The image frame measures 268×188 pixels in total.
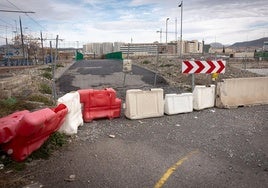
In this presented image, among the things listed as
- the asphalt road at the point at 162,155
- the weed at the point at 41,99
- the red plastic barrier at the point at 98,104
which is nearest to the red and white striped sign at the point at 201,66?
the asphalt road at the point at 162,155

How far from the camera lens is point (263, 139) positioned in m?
7.52

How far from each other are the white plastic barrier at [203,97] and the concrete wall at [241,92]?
0.23 m

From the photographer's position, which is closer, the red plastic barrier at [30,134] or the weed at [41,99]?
the red plastic barrier at [30,134]

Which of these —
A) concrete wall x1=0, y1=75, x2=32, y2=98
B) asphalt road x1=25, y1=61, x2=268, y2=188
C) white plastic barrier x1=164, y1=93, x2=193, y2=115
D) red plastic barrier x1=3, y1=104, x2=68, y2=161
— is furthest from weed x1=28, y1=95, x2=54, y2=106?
red plastic barrier x1=3, y1=104, x2=68, y2=161

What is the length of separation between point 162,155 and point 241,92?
20.2 ft

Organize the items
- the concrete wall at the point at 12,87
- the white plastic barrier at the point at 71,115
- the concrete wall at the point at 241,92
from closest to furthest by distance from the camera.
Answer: the white plastic barrier at the point at 71,115 < the concrete wall at the point at 241,92 < the concrete wall at the point at 12,87

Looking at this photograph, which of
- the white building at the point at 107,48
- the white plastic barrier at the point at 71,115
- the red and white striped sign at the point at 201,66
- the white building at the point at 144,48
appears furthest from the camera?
the white building at the point at 107,48

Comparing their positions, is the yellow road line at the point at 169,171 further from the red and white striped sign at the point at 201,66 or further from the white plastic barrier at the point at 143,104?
the red and white striped sign at the point at 201,66

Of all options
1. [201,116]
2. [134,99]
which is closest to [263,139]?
[201,116]

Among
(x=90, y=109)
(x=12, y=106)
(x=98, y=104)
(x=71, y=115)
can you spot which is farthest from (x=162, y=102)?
(x=12, y=106)

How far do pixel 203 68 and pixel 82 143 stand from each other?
607 cm

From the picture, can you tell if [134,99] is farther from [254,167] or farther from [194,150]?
[254,167]

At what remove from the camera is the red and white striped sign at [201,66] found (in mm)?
11031

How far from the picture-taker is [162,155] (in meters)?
6.36
